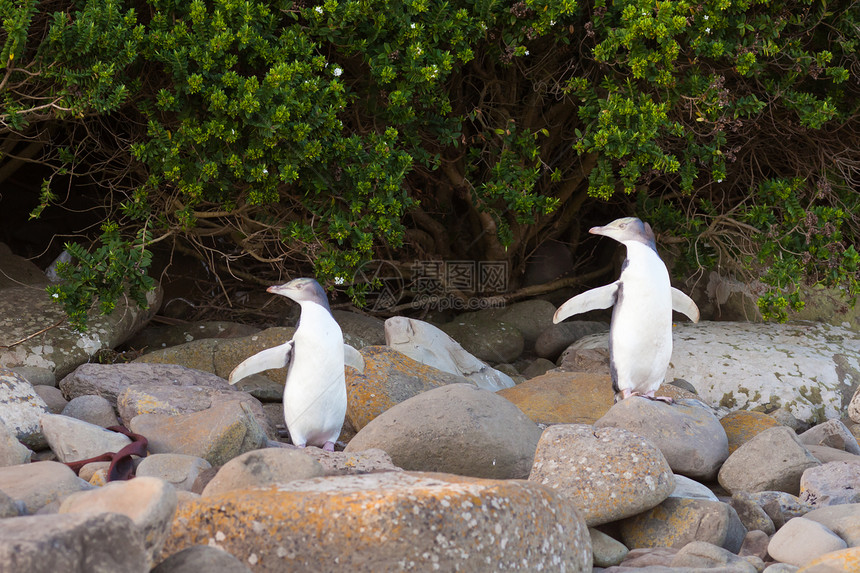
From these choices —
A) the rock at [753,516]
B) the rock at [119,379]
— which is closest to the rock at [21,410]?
the rock at [119,379]

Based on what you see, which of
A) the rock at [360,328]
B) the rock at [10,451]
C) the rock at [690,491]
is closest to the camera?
the rock at [10,451]

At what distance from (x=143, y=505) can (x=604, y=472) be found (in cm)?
206

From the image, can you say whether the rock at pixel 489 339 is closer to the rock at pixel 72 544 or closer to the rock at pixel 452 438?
the rock at pixel 452 438

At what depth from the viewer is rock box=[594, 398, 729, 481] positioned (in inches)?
173

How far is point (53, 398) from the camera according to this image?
17.2ft

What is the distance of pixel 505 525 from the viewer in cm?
263

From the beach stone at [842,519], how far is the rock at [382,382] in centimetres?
251

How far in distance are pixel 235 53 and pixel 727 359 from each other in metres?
4.95

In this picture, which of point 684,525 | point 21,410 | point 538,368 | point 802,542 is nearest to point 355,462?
point 684,525

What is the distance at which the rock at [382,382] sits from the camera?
17.5ft

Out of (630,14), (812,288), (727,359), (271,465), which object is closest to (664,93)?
(630,14)

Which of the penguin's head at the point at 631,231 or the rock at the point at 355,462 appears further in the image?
the penguin's head at the point at 631,231

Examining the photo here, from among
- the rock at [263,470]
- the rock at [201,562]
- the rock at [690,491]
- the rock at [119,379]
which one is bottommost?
the rock at [119,379]

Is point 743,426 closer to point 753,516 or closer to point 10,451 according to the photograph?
point 753,516
